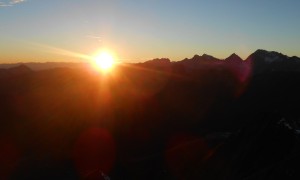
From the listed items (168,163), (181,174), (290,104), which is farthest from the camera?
(290,104)

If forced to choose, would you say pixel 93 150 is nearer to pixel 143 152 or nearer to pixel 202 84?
pixel 143 152

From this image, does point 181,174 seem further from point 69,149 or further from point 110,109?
point 110,109

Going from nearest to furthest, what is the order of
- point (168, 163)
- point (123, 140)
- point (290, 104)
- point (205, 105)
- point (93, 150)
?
1. point (168, 163)
2. point (93, 150)
3. point (123, 140)
4. point (290, 104)
5. point (205, 105)

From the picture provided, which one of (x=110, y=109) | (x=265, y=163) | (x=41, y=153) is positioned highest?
(x=265, y=163)

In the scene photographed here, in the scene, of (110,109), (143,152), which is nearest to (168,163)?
(143,152)

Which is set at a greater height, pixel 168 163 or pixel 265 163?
pixel 265 163

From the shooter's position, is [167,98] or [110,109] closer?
[110,109]
